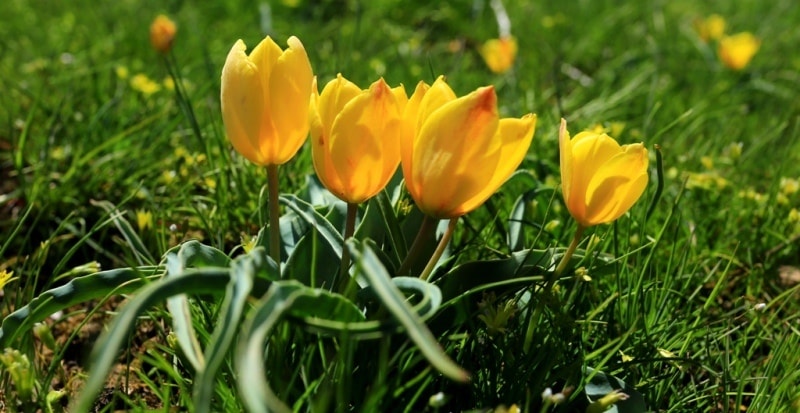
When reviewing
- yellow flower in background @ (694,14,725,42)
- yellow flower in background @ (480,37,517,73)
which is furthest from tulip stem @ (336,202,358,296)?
yellow flower in background @ (694,14,725,42)

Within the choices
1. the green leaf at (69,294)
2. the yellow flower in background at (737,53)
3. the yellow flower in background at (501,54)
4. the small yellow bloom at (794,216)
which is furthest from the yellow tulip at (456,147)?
the yellow flower in background at (737,53)

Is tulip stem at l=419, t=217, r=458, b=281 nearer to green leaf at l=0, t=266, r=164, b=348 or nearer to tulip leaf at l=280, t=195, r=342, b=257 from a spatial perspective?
tulip leaf at l=280, t=195, r=342, b=257

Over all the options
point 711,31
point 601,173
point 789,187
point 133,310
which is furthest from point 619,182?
point 711,31

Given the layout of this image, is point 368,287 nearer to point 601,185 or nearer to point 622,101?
point 601,185

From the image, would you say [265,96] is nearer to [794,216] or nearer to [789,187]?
[794,216]

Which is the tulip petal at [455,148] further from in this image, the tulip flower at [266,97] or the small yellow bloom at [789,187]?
the small yellow bloom at [789,187]

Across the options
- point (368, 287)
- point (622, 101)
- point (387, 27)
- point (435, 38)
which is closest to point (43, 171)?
point (368, 287)
